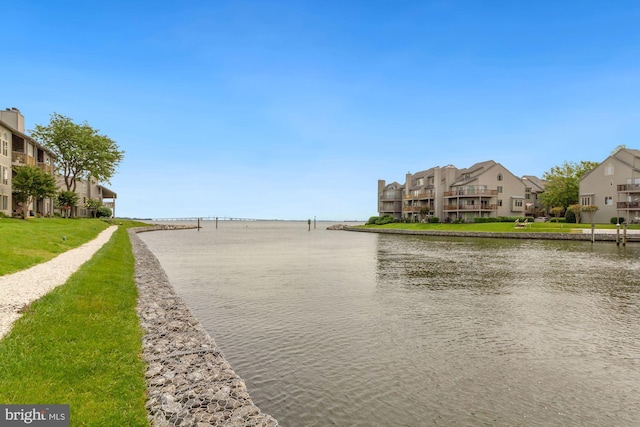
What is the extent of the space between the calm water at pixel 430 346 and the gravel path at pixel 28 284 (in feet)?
17.3

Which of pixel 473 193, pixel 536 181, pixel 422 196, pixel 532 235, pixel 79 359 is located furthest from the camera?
pixel 536 181

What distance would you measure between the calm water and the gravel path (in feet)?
17.3

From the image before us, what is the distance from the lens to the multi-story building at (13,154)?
4150 centimetres

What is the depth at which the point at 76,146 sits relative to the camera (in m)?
63.8

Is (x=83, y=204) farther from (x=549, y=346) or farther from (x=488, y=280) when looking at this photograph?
(x=549, y=346)

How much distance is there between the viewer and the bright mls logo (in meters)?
5.64

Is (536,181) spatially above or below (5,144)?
above

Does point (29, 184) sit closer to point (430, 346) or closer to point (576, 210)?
point (430, 346)

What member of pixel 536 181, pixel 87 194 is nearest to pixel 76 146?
pixel 87 194

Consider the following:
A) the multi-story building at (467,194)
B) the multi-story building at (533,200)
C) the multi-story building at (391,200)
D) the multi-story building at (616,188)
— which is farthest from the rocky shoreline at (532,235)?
the multi-story building at (533,200)

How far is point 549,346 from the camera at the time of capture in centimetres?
1171

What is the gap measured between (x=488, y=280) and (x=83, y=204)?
88.0 meters

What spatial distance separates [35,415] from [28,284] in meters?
10.3

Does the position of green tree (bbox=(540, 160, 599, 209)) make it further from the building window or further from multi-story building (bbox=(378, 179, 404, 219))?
the building window
